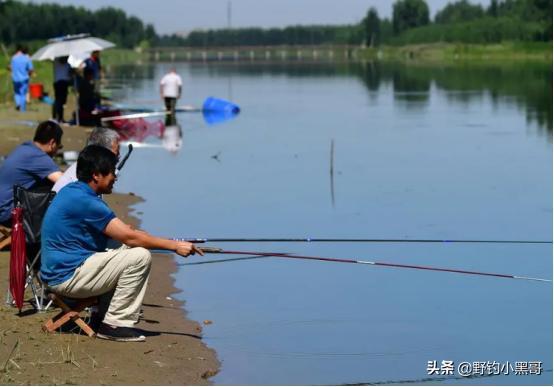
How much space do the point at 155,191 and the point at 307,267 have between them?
17.1 feet

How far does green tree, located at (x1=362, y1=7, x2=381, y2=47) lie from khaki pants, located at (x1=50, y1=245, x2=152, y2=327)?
15338 cm

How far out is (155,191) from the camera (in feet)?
52.0

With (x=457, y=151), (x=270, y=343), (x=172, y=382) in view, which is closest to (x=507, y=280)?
(x=270, y=343)

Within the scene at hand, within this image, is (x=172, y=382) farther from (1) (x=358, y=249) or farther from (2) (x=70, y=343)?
(1) (x=358, y=249)

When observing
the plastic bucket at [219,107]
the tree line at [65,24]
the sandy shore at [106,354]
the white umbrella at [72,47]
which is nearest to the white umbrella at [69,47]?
the white umbrella at [72,47]

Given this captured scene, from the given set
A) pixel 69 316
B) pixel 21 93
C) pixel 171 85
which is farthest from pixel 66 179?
pixel 171 85

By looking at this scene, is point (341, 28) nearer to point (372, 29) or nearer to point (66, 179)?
point (372, 29)

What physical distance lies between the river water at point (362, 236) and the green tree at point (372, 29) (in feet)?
440

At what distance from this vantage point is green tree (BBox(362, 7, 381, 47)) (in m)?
160

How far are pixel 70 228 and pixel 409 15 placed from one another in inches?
6262

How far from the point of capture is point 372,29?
529 ft

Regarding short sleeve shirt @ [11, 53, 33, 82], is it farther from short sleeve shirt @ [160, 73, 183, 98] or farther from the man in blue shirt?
the man in blue shirt

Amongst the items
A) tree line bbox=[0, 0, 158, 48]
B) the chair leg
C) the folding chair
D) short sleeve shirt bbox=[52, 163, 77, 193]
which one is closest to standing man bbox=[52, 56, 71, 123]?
short sleeve shirt bbox=[52, 163, 77, 193]

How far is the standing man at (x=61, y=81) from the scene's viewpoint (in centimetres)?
2289
